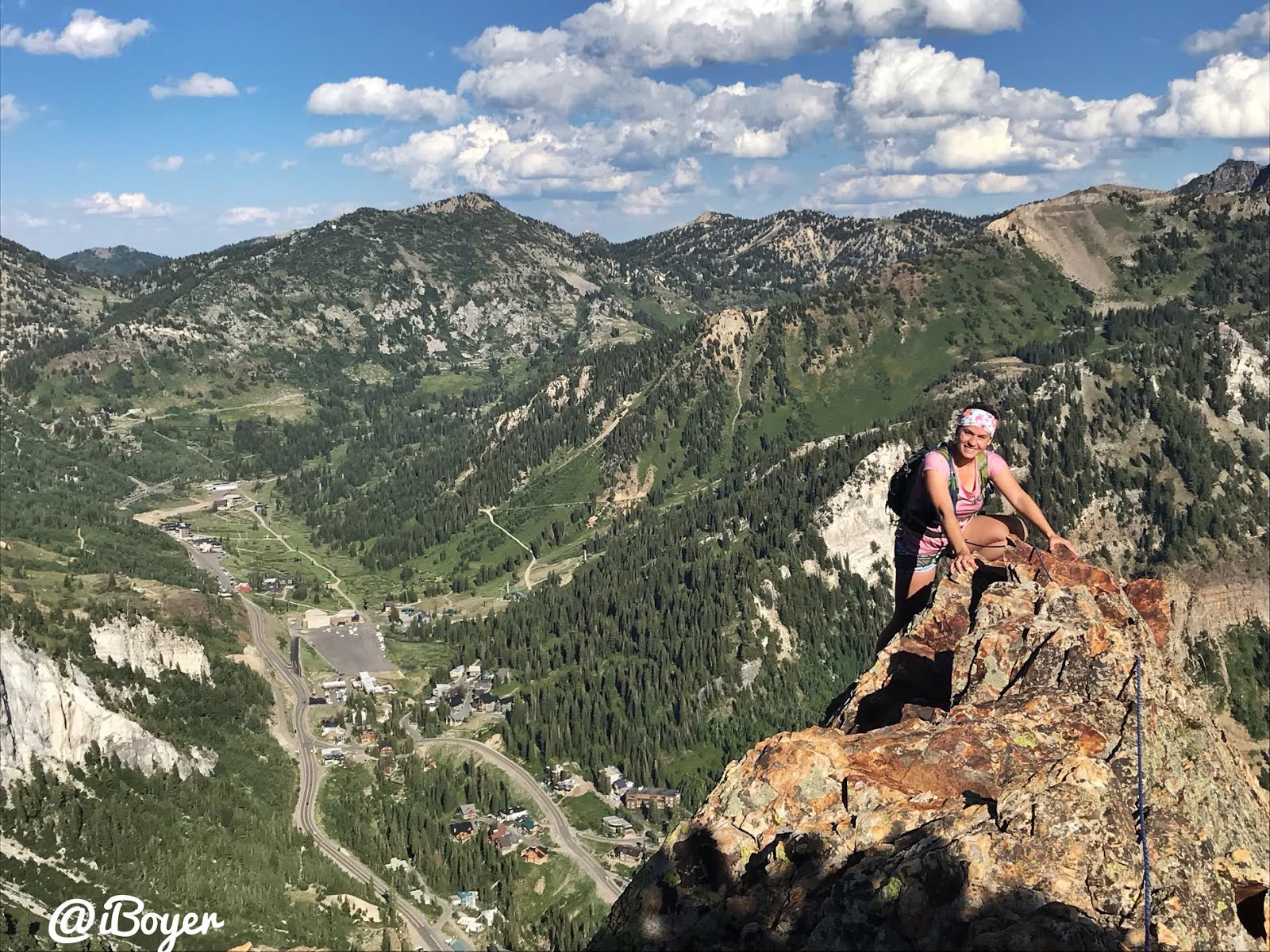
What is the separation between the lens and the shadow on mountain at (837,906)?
18.4 meters

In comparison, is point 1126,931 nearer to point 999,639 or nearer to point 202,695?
point 999,639

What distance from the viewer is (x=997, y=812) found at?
2109cm

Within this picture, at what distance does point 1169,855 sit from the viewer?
20328 mm

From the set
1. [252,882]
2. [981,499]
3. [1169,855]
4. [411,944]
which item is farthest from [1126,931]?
[252,882]

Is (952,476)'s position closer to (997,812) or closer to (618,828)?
(997,812)

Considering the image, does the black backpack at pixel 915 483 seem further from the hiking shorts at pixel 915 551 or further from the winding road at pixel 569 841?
the winding road at pixel 569 841

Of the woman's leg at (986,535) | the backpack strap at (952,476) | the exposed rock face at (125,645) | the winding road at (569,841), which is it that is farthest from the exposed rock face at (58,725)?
the backpack strap at (952,476)

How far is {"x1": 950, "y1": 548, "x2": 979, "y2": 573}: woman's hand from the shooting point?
103ft

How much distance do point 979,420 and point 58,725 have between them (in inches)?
7329

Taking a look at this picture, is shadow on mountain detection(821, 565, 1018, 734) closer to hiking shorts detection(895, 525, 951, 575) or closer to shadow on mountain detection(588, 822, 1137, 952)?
hiking shorts detection(895, 525, 951, 575)

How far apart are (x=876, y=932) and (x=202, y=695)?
682 feet

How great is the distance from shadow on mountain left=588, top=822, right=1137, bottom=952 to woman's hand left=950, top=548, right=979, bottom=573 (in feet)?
32.1

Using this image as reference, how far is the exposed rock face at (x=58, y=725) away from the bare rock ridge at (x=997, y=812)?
176 m

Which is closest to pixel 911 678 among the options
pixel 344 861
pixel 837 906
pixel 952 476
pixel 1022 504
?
pixel 1022 504
